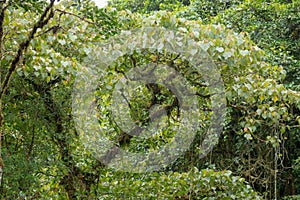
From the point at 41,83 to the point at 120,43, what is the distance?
57 centimetres

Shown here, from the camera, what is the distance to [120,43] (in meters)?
2.93

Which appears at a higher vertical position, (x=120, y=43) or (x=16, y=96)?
(x=120, y=43)

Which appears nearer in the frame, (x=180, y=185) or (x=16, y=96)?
(x=16, y=96)

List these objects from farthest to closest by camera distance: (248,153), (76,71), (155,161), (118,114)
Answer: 1. (248,153)
2. (155,161)
3. (118,114)
4. (76,71)

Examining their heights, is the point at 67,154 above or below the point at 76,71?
below

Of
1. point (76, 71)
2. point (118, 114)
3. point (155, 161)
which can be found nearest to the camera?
point (76, 71)

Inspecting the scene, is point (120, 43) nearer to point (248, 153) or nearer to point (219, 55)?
point (219, 55)

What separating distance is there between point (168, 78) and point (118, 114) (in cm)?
58

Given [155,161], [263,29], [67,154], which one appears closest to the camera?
[67,154]

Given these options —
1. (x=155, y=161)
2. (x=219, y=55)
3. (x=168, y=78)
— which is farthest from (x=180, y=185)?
(x=219, y=55)

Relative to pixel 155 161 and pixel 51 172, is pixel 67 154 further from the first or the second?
pixel 155 161

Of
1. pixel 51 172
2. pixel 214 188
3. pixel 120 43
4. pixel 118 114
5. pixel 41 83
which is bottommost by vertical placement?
pixel 214 188

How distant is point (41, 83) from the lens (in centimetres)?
301

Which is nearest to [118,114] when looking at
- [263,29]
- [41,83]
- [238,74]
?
[41,83]
